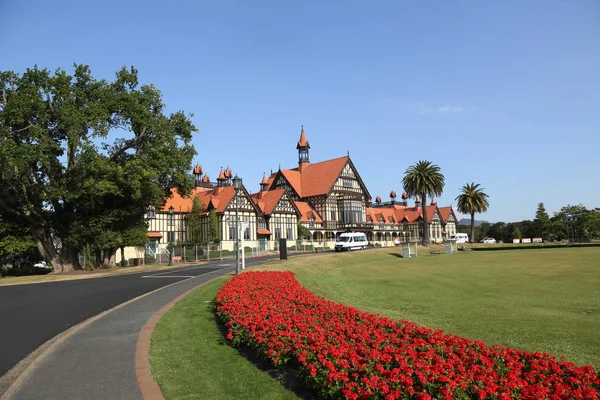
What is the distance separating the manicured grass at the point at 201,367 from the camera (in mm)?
6617

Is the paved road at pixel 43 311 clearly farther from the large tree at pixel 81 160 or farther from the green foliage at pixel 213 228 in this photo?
the green foliage at pixel 213 228

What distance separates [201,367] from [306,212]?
70.0 meters

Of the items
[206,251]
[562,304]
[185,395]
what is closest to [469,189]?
[206,251]

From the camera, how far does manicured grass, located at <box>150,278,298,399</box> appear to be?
6.62 metres

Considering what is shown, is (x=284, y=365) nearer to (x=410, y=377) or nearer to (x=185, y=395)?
(x=185, y=395)

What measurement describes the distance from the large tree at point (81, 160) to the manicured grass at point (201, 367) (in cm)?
2612

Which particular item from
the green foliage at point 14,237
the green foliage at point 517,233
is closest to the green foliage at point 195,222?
the green foliage at point 14,237

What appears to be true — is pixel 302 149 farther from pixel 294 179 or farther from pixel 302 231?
pixel 302 231

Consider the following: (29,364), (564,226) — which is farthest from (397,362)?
(564,226)

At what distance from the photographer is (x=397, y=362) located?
618 cm

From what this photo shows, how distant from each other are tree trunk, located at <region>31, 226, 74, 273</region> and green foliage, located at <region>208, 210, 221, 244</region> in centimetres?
2200

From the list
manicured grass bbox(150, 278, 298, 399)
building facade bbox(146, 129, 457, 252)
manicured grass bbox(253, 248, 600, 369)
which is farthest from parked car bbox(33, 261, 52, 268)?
manicured grass bbox(150, 278, 298, 399)

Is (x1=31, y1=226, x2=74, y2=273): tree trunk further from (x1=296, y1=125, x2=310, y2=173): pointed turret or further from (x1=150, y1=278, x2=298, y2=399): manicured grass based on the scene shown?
(x1=296, y1=125, x2=310, y2=173): pointed turret

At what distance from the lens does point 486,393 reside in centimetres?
498
